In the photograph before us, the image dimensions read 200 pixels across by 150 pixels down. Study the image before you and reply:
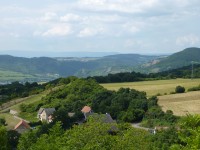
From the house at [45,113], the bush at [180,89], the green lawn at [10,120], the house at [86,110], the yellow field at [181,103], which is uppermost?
the bush at [180,89]

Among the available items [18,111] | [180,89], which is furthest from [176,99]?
[18,111]

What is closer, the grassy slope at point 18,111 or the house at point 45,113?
the grassy slope at point 18,111

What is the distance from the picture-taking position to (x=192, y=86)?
334 feet

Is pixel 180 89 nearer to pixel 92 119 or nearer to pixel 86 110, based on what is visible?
pixel 86 110

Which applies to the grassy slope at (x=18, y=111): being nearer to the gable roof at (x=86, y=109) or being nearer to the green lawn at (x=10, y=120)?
the green lawn at (x=10, y=120)

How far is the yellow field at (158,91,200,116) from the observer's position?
78.7m

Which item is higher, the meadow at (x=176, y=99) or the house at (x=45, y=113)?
the meadow at (x=176, y=99)

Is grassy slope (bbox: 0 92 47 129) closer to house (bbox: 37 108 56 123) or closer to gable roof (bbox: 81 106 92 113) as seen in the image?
house (bbox: 37 108 56 123)

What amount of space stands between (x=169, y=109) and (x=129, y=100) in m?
11.1

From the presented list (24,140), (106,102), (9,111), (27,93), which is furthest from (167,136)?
(27,93)

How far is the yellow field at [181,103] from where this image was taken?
78.7 meters

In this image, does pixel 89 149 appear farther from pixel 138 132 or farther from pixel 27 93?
pixel 27 93

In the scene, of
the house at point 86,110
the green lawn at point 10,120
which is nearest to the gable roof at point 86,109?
the house at point 86,110

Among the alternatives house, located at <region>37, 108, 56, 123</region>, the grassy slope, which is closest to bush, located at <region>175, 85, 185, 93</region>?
house, located at <region>37, 108, 56, 123</region>
